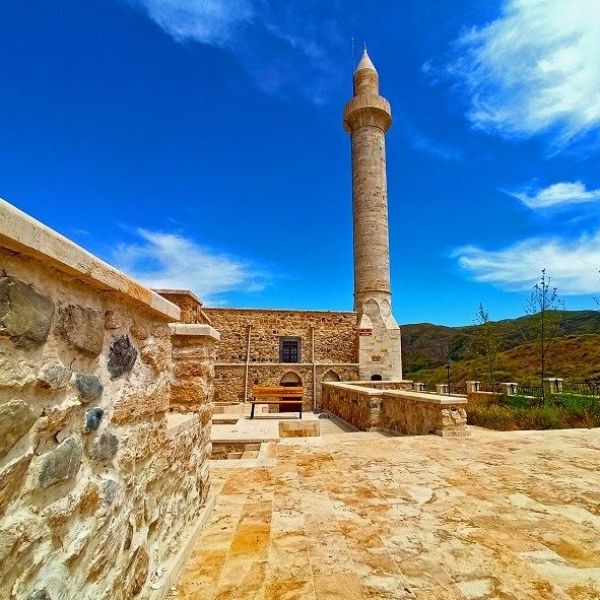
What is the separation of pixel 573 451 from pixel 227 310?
16.3 meters

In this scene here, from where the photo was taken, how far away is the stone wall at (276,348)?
18953mm

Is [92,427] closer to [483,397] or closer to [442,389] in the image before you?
[483,397]

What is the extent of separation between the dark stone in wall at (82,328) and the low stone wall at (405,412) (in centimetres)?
616

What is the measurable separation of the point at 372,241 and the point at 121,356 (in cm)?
1966

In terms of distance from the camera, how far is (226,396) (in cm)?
1859

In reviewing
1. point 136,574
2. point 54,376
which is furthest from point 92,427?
point 136,574

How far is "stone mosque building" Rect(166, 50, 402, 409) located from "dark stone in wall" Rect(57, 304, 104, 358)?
1771 centimetres

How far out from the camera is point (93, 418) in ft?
4.95

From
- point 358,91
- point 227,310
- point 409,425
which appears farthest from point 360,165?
point 409,425

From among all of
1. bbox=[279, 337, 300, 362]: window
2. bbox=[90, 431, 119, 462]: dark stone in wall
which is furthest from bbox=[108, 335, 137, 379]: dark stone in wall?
bbox=[279, 337, 300, 362]: window

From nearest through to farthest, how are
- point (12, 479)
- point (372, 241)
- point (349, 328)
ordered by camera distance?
point (12, 479), point (372, 241), point (349, 328)

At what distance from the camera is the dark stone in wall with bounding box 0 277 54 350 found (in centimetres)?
107

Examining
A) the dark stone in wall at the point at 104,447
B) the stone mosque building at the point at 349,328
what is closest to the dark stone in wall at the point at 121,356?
the dark stone in wall at the point at 104,447

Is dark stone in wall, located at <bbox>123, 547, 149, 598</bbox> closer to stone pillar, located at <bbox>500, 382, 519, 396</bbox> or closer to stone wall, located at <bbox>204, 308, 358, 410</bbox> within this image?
stone pillar, located at <bbox>500, 382, 519, 396</bbox>
